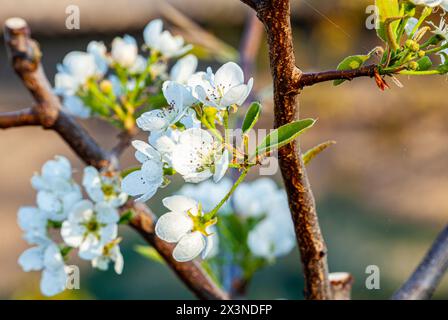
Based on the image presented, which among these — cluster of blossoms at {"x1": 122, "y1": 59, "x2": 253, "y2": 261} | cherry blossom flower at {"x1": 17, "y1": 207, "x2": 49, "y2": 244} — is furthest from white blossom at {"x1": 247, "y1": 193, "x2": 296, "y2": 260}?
cluster of blossoms at {"x1": 122, "y1": 59, "x2": 253, "y2": 261}

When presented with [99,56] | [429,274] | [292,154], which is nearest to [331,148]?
[99,56]

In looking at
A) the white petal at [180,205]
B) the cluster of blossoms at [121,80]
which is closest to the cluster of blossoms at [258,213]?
the cluster of blossoms at [121,80]

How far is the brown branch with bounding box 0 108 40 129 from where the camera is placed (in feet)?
2.51

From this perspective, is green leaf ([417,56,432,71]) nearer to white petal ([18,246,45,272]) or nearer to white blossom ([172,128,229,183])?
white blossom ([172,128,229,183])

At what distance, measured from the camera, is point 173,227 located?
0.54 m

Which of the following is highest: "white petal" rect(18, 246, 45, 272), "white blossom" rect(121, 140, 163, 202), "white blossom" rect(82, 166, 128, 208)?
"white blossom" rect(121, 140, 163, 202)

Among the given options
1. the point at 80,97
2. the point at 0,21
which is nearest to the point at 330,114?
the point at 0,21

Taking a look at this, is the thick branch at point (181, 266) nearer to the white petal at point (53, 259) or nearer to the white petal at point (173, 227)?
the white petal at point (53, 259)

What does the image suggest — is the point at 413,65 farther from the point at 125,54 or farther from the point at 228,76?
the point at 125,54

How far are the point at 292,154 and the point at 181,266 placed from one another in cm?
24

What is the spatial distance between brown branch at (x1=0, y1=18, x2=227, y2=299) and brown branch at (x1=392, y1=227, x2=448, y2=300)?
7.2 inches

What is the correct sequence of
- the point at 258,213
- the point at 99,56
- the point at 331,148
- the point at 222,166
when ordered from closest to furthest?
the point at 222,166 < the point at 99,56 < the point at 258,213 < the point at 331,148

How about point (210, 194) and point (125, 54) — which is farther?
point (210, 194)

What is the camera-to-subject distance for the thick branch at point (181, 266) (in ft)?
2.46
